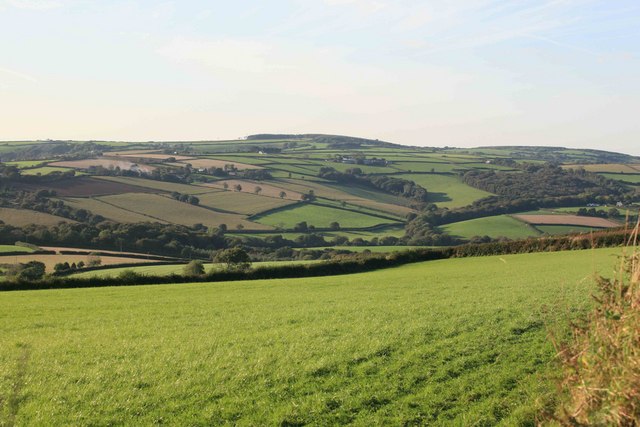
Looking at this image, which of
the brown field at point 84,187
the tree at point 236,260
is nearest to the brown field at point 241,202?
the brown field at point 84,187

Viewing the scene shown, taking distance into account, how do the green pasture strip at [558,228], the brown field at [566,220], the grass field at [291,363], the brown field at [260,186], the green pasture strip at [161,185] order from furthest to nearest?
the brown field at [260,186], the green pasture strip at [161,185], the brown field at [566,220], the green pasture strip at [558,228], the grass field at [291,363]

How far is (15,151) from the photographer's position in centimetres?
17650

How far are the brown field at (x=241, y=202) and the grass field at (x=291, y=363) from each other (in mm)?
84480

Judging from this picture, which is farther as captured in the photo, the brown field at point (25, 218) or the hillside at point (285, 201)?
the hillside at point (285, 201)

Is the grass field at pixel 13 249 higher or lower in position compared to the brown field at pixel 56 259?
higher

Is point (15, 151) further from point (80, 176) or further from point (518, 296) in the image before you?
point (518, 296)

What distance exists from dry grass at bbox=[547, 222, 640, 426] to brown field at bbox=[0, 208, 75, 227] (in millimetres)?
85772

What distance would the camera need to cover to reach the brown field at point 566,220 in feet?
298

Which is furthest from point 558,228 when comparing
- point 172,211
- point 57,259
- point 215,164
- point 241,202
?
point 215,164

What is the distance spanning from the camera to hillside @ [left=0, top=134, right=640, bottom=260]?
87881 millimetres

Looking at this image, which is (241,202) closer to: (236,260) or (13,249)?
(13,249)

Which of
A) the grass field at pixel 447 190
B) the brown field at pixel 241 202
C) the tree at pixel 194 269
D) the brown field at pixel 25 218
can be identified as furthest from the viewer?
the grass field at pixel 447 190

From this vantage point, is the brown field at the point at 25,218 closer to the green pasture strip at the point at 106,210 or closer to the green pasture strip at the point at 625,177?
the green pasture strip at the point at 106,210

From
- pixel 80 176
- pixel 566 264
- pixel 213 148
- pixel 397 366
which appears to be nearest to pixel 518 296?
pixel 397 366
